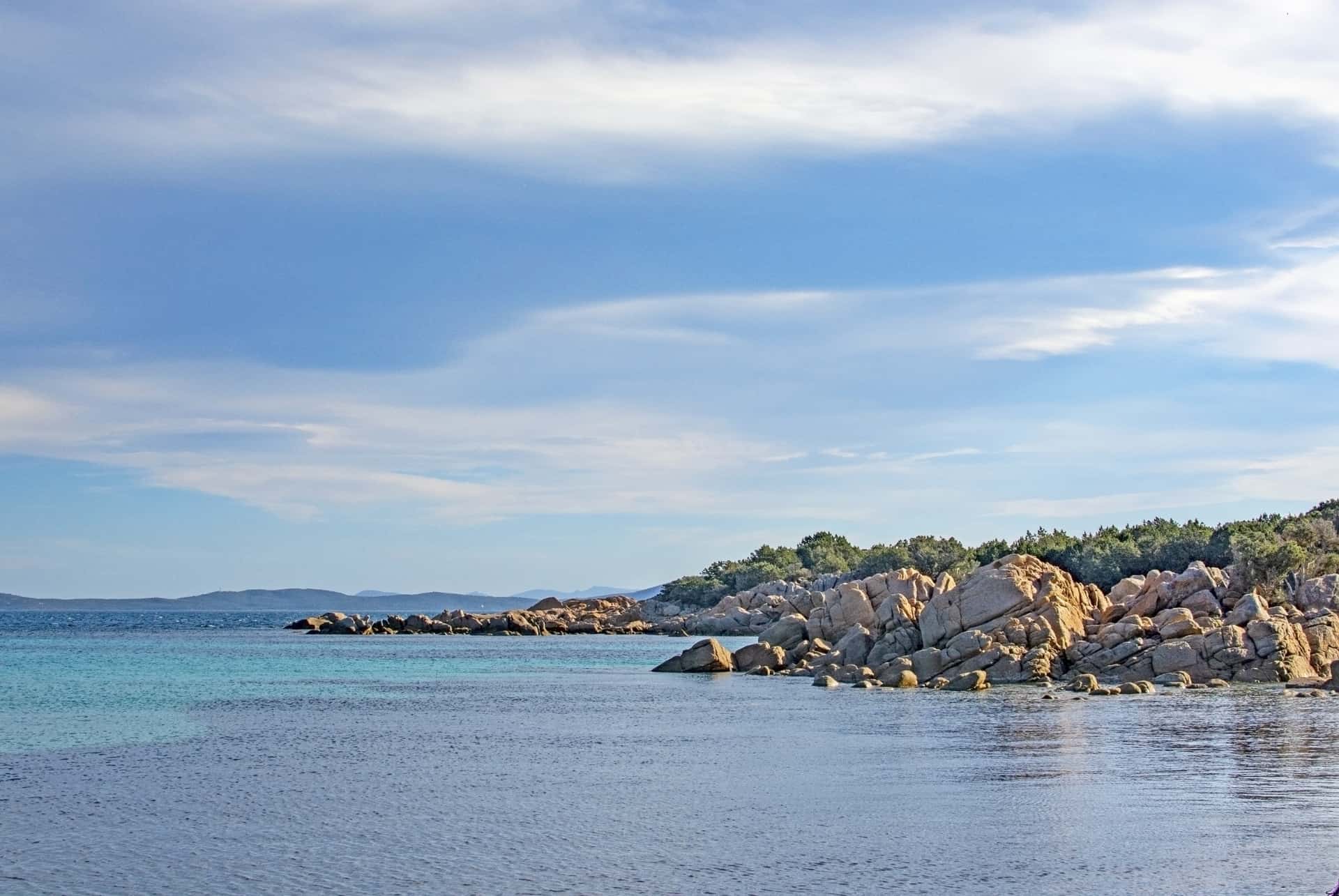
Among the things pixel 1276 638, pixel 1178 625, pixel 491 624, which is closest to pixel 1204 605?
pixel 1178 625

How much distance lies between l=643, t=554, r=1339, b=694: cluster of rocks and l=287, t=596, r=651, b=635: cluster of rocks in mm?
81604

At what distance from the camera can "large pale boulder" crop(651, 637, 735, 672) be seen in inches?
3191

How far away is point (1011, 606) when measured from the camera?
69688 mm

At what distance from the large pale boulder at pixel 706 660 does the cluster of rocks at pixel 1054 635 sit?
91 mm

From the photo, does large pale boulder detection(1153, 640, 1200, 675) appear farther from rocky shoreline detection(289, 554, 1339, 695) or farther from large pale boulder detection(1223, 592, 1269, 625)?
large pale boulder detection(1223, 592, 1269, 625)

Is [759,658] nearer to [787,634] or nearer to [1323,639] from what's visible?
[787,634]

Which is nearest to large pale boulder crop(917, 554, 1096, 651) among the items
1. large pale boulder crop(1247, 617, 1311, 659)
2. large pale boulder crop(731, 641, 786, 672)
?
large pale boulder crop(1247, 617, 1311, 659)

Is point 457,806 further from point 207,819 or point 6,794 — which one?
point 6,794

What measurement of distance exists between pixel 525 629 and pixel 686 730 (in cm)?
11233

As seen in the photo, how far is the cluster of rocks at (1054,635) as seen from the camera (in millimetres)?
63188

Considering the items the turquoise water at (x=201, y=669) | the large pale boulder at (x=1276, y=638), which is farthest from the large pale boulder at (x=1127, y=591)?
the turquoise water at (x=201, y=669)

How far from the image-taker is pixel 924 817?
96.6ft

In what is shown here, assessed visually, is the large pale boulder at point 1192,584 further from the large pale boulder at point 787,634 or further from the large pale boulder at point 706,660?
the large pale boulder at point 706,660

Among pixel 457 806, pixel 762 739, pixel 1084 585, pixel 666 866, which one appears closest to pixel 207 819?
pixel 457 806
